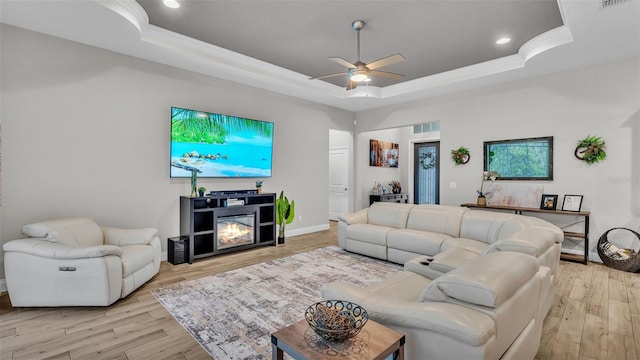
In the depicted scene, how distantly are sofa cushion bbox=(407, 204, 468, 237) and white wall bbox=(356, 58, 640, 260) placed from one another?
66.2 inches

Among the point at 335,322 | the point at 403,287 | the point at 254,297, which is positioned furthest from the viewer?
the point at 254,297

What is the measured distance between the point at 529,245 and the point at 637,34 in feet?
10.8

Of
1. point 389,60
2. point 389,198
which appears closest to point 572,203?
point 389,60

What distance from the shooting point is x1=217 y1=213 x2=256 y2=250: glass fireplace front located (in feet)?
15.8

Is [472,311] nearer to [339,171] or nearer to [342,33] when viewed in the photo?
[342,33]

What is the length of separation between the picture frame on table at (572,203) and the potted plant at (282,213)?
4.39m

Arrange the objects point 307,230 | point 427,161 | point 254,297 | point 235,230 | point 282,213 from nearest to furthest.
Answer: point 254,297 → point 235,230 → point 282,213 → point 307,230 → point 427,161

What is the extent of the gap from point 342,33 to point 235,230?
3.35 m

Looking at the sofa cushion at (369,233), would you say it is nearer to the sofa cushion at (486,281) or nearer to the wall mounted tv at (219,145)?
the wall mounted tv at (219,145)

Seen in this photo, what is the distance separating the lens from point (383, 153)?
862cm

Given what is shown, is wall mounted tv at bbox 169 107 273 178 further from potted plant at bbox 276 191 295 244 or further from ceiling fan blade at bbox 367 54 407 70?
ceiling fan blade at bbox 367 54 407 70

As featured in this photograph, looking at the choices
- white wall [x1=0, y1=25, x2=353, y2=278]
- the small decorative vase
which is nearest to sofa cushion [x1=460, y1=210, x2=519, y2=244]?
white wall [x1=0, y1=25, x2=353, y2=278]

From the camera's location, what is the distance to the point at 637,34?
3.56 meters

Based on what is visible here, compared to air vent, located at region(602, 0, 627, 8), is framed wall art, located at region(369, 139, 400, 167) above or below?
below
